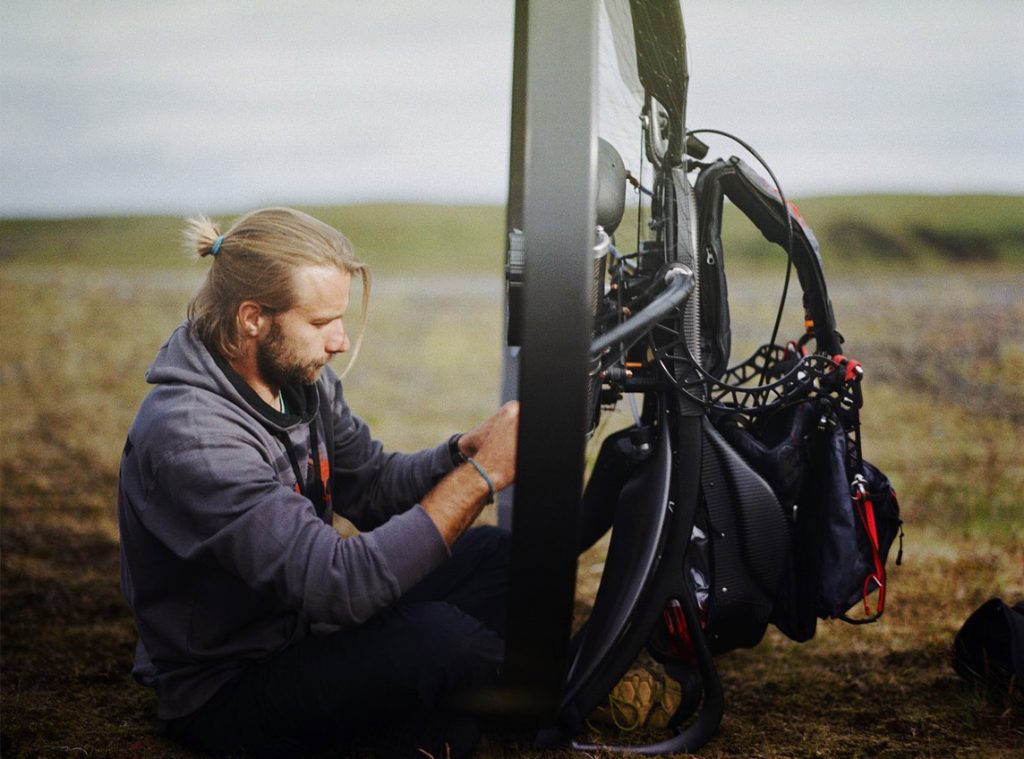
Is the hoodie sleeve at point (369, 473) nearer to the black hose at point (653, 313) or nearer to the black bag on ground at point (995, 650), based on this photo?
the black hose at point (653, 313)

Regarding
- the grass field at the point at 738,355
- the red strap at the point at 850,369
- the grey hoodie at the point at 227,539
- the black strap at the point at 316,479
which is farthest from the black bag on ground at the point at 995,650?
the black strap at the point at 316,479

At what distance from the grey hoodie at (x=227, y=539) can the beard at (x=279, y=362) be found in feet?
0.30

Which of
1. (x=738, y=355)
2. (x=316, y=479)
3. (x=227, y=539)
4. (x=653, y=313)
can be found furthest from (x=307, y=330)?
(x=738, y=355)

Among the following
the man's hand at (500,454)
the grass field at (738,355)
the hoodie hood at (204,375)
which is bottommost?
the grass field at (738,355)

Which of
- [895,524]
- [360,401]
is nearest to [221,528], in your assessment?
[895,524]

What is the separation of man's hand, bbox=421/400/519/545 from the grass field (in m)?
0.84

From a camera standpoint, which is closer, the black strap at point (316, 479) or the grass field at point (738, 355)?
the black strap at point (316, 479)

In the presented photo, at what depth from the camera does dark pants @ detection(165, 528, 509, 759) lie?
2.34 metres

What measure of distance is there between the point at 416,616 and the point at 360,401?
7229mm

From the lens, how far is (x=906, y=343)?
9758mm

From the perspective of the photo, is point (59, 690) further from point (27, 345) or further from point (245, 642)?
point (27, 345)

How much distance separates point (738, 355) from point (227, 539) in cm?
820

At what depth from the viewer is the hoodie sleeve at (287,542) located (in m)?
2.07

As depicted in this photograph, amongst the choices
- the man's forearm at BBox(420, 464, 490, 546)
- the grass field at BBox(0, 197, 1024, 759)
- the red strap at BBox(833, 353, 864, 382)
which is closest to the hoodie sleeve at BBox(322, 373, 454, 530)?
the man's forearm at BBox(420, 464, 490, 546)
